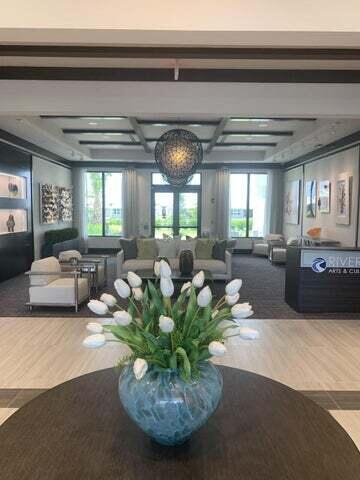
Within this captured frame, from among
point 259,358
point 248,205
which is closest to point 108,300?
point 259,358

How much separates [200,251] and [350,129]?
3.89m

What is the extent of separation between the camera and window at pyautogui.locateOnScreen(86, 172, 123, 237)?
43.9 feet

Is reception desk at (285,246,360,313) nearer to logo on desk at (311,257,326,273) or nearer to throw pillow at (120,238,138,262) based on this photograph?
logo on desk at (311,257,326,273)

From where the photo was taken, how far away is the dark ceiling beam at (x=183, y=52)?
376 cm

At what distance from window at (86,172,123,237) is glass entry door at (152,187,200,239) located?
4.21ft

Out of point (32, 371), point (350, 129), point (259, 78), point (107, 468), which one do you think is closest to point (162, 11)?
point (259, 78)

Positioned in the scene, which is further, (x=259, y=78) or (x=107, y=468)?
(x=259, y=78)

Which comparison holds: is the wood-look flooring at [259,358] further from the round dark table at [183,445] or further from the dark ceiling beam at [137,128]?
the dark ceiling beam at [137,128]

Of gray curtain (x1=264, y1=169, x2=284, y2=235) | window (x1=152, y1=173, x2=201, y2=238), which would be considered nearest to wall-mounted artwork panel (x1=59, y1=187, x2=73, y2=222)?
window (x1=152, y1=173, x2=201, y2=238)

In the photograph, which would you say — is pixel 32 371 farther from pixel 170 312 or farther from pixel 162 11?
pixel 162 11

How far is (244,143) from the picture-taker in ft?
34.9

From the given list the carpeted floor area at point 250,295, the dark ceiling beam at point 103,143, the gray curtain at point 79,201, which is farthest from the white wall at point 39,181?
the carpeted floor area at point 250,295

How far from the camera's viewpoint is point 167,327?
1.24 meters

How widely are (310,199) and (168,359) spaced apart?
9.79 m
